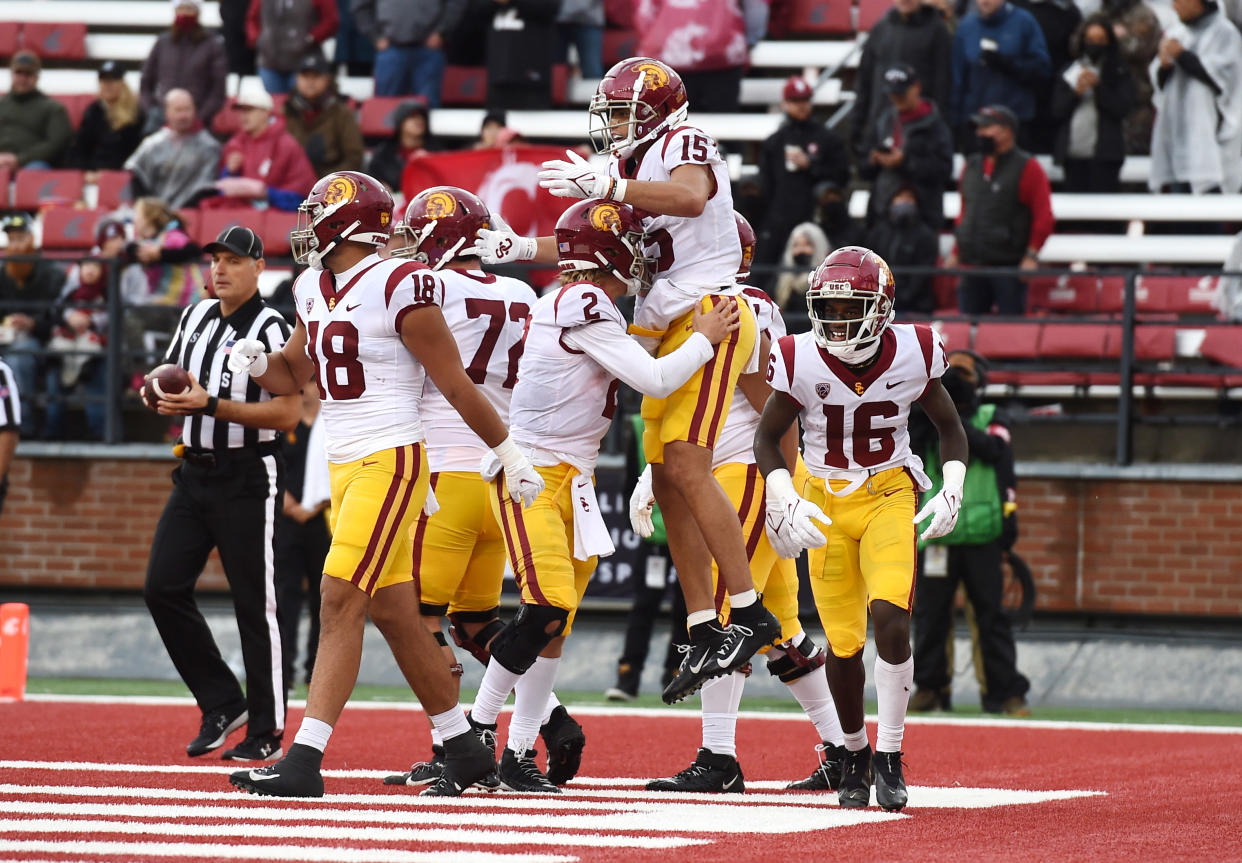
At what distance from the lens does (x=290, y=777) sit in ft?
19.8

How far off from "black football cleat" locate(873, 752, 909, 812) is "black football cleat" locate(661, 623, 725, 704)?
23.7 inches

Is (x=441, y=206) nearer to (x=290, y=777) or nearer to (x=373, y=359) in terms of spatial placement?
(x=373, y=359)

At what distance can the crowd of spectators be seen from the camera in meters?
13.5

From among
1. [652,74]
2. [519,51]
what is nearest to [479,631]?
[652,74]

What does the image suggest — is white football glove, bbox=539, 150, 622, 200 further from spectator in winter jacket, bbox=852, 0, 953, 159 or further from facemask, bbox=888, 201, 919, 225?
spectator in winter jacket, bbox=852, 0, 953, 159

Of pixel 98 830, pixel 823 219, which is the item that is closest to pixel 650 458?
pixel 98 830

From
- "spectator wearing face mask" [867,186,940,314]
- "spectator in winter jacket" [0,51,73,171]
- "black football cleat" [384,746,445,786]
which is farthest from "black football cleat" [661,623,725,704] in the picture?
"spectator in winter jacket" [0,51,73,171]

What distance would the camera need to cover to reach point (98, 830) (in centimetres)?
525

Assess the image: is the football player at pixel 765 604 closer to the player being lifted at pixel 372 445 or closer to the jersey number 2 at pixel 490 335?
the jersey number 2 at pixel 490 335

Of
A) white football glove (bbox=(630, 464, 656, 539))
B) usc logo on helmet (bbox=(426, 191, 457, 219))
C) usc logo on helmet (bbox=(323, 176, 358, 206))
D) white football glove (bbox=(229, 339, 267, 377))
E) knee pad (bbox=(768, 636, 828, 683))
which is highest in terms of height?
usc logo on helmet (bbox=(323, 176, 358, 206))

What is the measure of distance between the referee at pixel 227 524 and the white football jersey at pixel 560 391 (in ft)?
4.27

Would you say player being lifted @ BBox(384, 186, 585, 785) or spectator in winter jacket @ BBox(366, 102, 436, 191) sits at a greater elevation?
spectator in winter jacket @ BBox(366, 102, 436, 191)

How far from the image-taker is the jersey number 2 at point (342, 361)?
20.6ft

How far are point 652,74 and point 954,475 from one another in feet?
5.88
